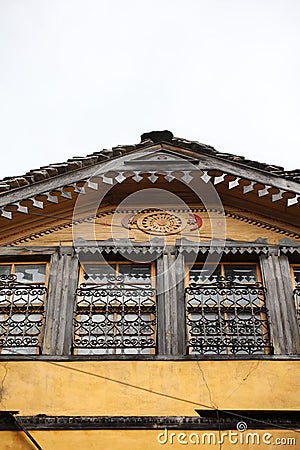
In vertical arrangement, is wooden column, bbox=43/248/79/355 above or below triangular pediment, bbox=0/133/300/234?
below

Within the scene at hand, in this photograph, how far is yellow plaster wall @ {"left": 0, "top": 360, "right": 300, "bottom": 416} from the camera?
9.16 metres

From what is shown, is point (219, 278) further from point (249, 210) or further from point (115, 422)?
point (115, 422)

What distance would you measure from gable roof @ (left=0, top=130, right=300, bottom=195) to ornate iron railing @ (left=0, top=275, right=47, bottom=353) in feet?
4.85

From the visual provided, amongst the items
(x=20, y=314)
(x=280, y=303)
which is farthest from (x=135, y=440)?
(x=280, y=303)

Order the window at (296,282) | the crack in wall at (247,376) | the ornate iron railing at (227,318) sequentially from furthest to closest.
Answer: the window at (296,282) < the ornate iron railing at (227,318) < the crack in wall at (247,376)

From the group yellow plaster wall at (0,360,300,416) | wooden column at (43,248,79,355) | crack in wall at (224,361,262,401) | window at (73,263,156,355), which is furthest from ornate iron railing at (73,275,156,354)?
crack in wall at (224,361,262,401)

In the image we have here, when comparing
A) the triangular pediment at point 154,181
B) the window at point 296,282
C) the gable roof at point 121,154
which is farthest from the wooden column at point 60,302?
the window at point 296,282

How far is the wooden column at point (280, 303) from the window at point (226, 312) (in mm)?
110

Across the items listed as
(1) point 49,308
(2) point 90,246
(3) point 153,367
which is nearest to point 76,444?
(3) point 153,367

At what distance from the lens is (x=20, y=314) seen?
10242mm

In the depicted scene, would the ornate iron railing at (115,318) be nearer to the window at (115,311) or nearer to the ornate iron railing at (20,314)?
the window at (115,311)

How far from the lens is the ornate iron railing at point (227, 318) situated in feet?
32.2

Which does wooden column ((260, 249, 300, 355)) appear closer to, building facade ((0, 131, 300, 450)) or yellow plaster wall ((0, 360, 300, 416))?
building facade ((0, 131, 300, 450))

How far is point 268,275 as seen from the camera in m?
10.6
